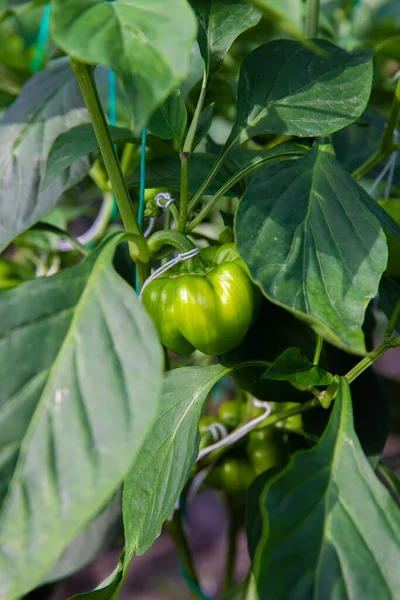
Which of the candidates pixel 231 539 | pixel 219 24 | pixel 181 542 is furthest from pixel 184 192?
pixel 231 539

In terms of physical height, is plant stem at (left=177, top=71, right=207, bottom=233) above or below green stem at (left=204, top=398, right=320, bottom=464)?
above

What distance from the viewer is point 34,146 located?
0.57 metres

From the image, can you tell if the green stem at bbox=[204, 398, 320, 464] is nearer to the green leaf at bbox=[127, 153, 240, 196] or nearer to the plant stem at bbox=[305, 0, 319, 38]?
the green leaf at bbox=[127, 153, 240, 196]

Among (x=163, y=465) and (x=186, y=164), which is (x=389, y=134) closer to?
(x=186, y=164)

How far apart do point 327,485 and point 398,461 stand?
0.73 meters

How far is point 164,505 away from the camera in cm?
39

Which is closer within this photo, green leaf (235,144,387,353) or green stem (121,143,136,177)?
green leaf (235,144,387,353)

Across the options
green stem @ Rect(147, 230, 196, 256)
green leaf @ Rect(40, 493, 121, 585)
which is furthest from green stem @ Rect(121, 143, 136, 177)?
green leaf @ Rect(40, 493, 121, 585)

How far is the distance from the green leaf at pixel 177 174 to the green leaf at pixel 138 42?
0.58 feet

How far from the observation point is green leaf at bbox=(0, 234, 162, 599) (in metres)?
0.26

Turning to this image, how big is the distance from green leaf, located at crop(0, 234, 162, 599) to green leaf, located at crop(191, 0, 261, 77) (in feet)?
0.68

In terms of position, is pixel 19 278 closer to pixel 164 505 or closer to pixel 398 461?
pixel 164 505

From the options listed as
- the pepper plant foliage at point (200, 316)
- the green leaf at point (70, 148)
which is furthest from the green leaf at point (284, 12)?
the green leaf at point (70, 148)

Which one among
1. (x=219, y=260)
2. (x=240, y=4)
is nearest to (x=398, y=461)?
(x=219, y=260)
